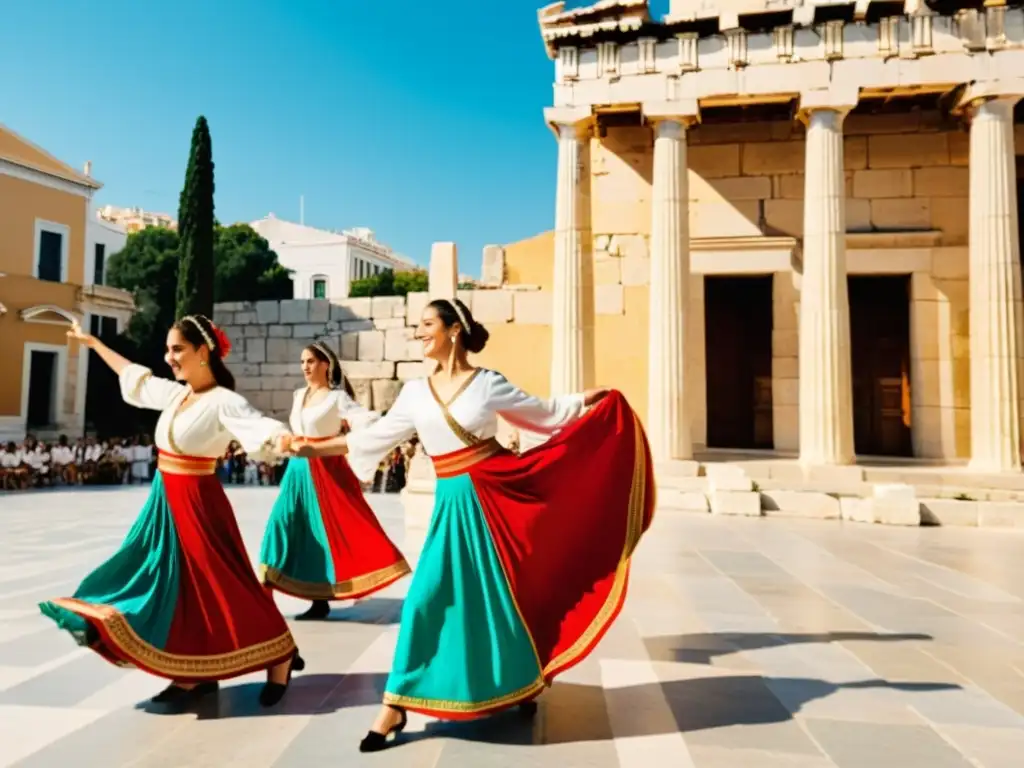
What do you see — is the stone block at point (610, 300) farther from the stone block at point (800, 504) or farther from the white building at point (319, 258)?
the white building at point (319, 258)

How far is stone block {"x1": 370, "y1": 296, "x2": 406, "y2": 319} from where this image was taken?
18500 mm

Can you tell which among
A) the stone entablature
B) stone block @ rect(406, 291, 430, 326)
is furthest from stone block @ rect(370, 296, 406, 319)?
the stone entablature

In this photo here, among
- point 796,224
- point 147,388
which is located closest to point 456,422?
point 147,388

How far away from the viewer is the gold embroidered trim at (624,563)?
11.0 feet

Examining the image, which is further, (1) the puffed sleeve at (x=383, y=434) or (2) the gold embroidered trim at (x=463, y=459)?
(1) the puffed sleeve at (x=383, y=434)

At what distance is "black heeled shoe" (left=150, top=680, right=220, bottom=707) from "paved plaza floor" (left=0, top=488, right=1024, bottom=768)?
0.29ft

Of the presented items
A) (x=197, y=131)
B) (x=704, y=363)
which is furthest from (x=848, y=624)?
(x=197, y=131)

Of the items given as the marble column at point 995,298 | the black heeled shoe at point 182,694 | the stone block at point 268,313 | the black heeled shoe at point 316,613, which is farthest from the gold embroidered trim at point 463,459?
the stone block at point 268,313

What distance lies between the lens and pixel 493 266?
17.4 m

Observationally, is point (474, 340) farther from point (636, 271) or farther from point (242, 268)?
point (242, 268)

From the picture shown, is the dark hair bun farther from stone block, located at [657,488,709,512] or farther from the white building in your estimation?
the white building

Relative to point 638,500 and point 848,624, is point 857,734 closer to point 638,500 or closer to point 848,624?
point 638,500

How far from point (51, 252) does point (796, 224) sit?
2623 centimetres

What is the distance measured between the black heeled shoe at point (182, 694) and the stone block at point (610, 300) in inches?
504
